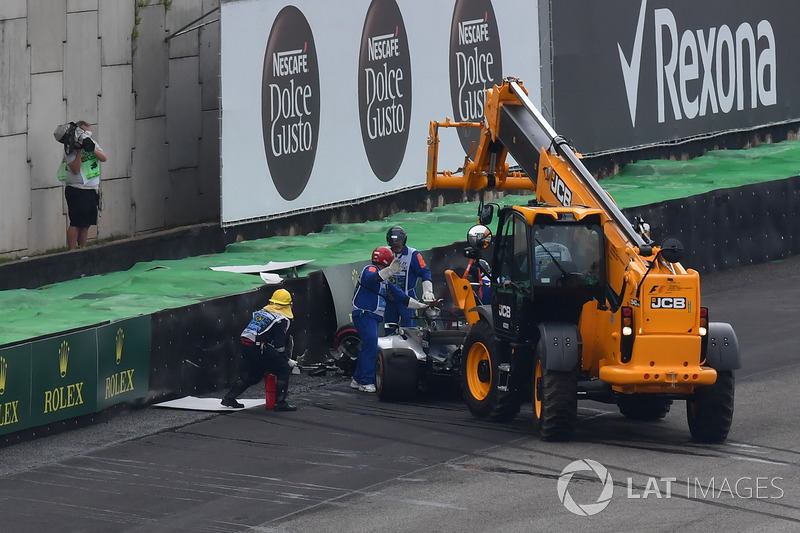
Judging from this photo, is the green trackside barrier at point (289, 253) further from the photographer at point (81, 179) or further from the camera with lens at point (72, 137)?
the camera with lens at point (72, 137)

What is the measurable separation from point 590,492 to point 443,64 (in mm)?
14468

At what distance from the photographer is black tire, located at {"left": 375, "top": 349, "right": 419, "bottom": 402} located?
51.9 ft

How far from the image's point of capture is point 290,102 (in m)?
21.7

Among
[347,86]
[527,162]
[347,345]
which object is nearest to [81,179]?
[347,345]

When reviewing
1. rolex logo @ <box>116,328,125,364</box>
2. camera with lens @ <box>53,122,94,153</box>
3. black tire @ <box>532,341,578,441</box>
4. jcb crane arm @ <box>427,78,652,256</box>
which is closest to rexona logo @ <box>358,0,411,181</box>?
camera with lens @ <box>53,122,94,153</box>

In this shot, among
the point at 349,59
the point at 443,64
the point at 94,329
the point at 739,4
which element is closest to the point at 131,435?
the point at 94,329

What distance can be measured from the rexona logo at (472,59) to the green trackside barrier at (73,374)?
36.8 ft

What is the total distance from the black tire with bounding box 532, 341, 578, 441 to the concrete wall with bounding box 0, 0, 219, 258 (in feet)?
28.1

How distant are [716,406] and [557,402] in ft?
5.12

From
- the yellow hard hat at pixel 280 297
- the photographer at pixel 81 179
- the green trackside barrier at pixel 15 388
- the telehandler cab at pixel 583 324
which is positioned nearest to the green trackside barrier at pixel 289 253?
the green trackside barrier at pixel 15 388

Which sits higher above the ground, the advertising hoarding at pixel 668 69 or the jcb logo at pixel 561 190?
the advertising hoarding at pixel 668 69

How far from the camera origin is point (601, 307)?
1362cm

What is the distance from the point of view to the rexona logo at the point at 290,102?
69.6 ft

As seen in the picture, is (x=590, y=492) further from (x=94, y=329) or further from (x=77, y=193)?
(x=77, y=193)
